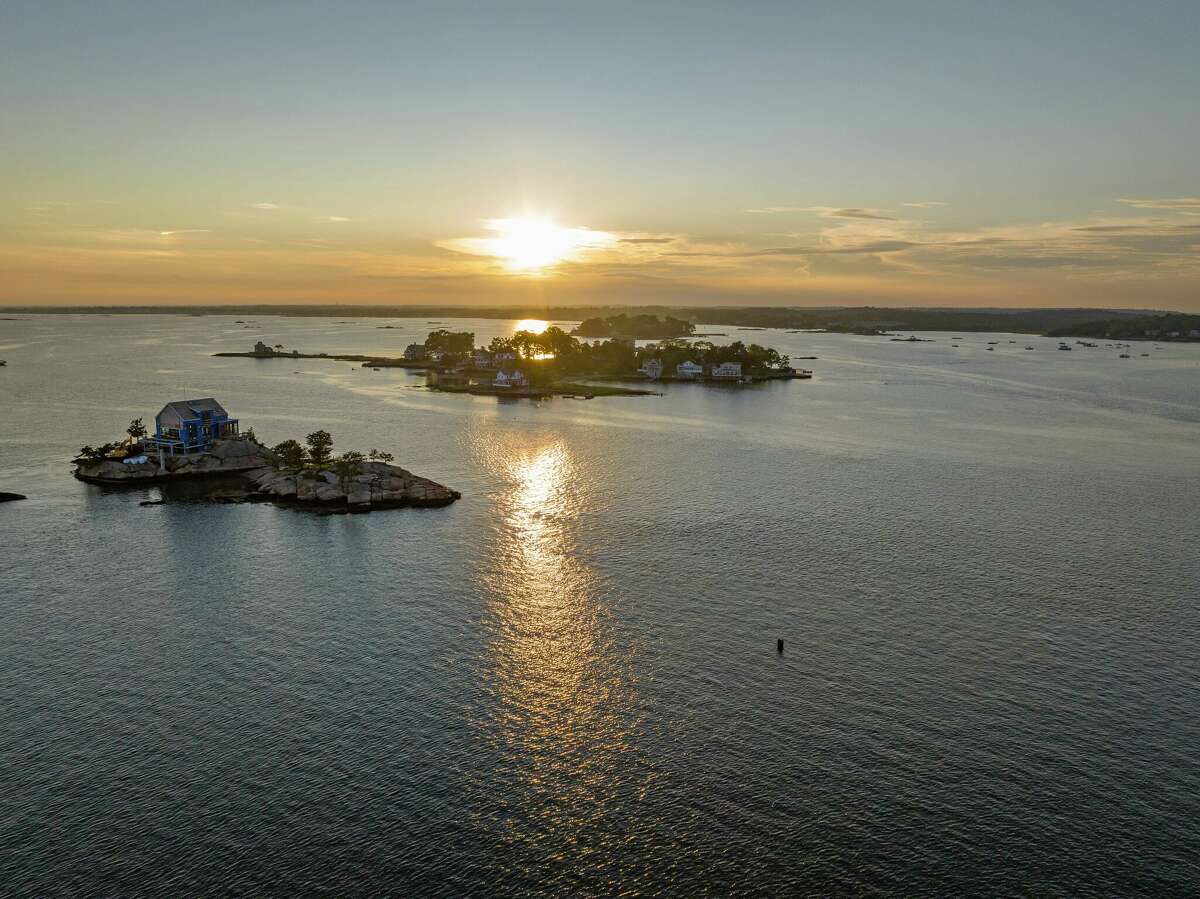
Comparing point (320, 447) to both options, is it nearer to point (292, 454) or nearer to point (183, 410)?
point (292, 454)

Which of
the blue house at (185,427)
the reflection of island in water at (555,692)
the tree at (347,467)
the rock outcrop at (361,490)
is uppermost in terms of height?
the blue house at (185,427)

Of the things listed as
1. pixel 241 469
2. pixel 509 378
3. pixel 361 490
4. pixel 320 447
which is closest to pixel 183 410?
pixel 241 469

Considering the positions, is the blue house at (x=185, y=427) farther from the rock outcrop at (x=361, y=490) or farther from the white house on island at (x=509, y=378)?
the white house on island at (x=509, y=378)

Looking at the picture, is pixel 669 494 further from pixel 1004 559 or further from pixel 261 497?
pixel 261 497

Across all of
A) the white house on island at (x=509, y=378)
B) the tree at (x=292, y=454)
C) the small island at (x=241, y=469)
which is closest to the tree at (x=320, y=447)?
the small island at (x=241, y=469)

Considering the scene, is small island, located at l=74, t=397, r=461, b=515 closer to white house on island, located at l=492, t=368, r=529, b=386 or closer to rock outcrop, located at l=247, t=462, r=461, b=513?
rock outcrop, located at l=247, t=462, r=461, b=513

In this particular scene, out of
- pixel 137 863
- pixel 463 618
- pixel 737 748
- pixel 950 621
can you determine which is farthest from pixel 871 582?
pixel 137 863

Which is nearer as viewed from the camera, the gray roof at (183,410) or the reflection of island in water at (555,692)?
the reflection of island in water at (555,692)
